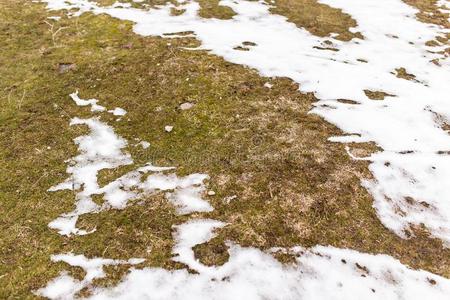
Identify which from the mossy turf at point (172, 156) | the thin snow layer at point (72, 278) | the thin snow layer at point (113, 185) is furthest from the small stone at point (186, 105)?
the thin snow layer at point (72, 278)

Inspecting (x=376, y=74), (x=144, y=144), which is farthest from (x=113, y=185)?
(x=376, y=74)

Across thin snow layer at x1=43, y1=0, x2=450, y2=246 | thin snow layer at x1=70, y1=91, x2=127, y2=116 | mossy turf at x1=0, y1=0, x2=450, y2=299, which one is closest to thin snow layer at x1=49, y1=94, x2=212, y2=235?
mossy turf at x1=0, y1=0, x2=450, y2=299

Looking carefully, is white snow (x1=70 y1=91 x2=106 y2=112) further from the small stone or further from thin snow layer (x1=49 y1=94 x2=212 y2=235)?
the small stone

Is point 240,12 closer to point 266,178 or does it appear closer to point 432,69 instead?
point 432,69

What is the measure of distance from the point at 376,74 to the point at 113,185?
7925 mm

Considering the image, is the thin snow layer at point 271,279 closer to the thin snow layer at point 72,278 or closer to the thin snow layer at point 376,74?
the thin snow layer at point 72,278

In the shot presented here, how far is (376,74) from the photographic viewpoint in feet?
36.3

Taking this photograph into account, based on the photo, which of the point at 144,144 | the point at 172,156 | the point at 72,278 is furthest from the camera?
the point at 144,144

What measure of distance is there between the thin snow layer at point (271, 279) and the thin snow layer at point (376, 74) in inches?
39.7

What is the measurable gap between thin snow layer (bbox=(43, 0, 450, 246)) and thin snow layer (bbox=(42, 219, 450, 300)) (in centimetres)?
101

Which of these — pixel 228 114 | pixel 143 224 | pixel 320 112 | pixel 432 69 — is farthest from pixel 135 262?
pixel 432 69

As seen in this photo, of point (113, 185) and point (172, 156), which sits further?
point (172, 156)

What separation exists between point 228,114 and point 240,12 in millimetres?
7731

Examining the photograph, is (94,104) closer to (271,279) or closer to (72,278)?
(72,278)
